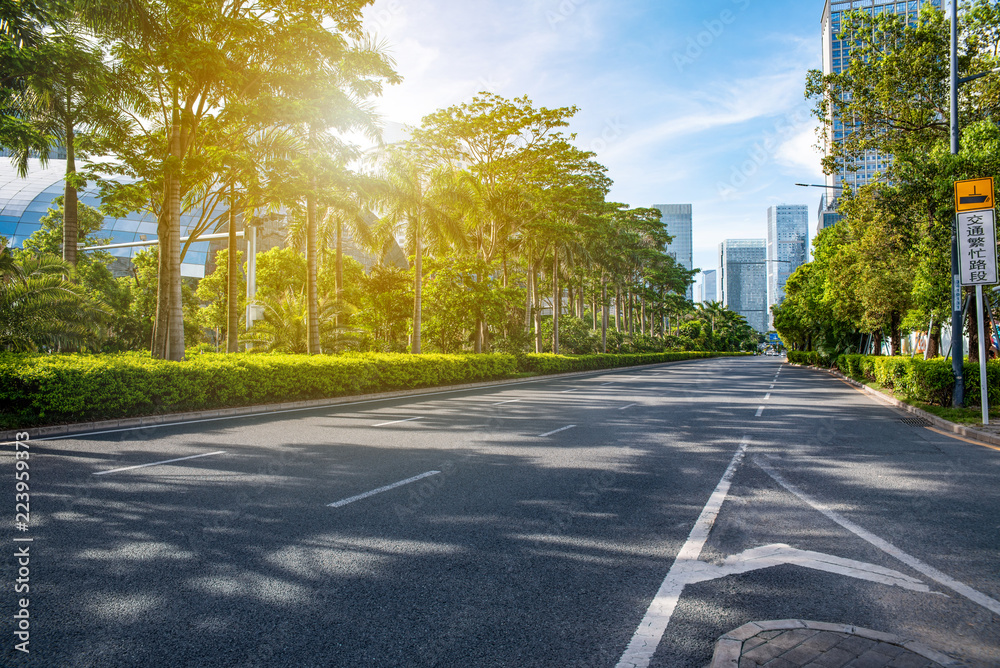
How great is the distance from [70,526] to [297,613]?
2.95 meters

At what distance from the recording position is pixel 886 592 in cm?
378

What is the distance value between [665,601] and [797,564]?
1324 millimetres

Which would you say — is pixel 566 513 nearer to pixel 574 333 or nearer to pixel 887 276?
pixel 887 276

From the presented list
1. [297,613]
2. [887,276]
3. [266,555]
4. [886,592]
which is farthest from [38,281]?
[887,276]

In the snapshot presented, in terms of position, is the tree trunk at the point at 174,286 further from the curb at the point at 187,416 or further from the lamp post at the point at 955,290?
the lamp post at the point at 955,290

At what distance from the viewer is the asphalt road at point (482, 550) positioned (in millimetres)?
3162

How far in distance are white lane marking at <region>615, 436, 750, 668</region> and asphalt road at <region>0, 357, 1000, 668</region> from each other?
0.02 meters

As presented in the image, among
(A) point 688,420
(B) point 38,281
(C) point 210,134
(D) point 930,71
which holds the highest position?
(D) point 930,71

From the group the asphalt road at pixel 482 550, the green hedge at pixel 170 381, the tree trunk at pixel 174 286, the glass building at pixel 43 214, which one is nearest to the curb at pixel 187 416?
the green hedge at pixel 170 381

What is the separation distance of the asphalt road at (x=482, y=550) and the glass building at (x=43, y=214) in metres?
49.1

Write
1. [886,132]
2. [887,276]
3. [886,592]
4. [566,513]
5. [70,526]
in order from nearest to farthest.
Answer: [886,592]
[70,526]
[566,513]
[886,132]
[887,276]

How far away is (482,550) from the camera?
448 cm

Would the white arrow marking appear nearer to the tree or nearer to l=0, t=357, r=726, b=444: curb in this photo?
l=0, t=357, r=726, b=444: curb

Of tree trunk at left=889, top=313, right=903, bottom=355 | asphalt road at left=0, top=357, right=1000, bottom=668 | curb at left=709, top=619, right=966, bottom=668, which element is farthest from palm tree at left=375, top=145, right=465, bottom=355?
tree trunk at left=889, top=313, right=903, bottom=355
